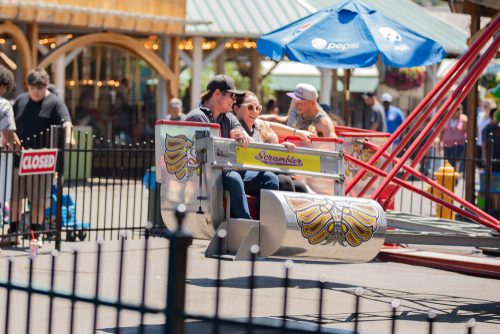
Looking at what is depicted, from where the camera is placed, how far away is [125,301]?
18.7 ft

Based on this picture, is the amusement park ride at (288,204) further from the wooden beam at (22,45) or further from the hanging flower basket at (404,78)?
the hanging flower basket at (404,78)

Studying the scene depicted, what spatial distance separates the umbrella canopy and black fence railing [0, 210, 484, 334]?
115 inches

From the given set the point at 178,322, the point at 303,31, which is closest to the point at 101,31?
the point at 303,31

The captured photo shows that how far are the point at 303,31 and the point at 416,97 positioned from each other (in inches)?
1090

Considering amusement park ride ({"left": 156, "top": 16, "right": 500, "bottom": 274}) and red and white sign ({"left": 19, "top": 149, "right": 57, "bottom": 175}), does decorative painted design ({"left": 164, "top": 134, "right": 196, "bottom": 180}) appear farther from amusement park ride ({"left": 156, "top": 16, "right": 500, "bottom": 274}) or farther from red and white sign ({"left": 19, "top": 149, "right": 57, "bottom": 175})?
red and white sign ({"left": 19, "top": 149, "right": 57, "bottom": 175})

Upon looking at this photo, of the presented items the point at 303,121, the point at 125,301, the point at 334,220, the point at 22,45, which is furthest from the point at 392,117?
the point at 125,301

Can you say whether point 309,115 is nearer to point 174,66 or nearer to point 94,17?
point 94,17

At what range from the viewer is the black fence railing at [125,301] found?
162 inches

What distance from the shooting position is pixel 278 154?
30.0 feet

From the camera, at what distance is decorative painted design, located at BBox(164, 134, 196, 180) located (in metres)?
8.84

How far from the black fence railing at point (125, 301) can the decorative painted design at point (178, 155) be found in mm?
778

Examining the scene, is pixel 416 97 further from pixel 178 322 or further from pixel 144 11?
pixel 178 322

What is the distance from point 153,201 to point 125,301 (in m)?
8.30

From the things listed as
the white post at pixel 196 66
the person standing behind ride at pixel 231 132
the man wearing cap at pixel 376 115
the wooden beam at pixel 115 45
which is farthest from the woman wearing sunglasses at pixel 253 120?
the white post at pixel 196 66
